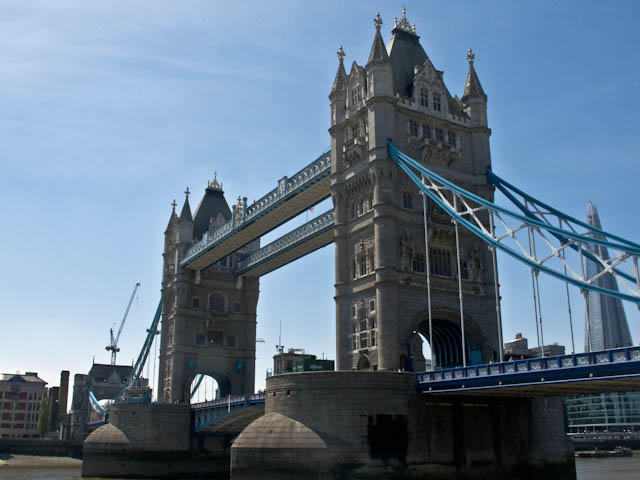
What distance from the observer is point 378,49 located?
174 feet

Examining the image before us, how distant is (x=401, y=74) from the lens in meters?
55.8

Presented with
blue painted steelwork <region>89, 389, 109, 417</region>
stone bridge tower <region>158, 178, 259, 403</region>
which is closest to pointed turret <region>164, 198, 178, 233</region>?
stone bridge tower <region>158, 178, 259, 403</region>

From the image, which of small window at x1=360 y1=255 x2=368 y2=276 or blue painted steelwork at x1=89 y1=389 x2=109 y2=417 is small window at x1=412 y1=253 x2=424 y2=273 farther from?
blue painted steelwork at x1=89 y1=389 x2=109 y2=417

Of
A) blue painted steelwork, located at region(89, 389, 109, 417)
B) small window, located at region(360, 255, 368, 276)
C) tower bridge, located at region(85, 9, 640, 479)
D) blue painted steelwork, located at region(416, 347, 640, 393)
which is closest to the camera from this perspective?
blue painted steelwork, located at region(416, 347, 640, 393)

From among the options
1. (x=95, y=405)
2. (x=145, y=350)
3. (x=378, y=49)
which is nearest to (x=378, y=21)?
(x=378, y=49)

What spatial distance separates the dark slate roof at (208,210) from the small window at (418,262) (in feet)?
140

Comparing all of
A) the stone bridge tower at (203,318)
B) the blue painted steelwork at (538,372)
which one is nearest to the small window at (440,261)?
the blue painted steelwork at (538,372)

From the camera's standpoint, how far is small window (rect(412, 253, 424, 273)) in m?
50.3

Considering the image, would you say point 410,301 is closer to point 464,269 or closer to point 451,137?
point 464,269

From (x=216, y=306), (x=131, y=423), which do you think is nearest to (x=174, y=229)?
(x=216, y=306)

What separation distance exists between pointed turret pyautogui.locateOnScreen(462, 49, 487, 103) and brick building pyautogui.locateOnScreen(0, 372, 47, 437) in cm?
11607

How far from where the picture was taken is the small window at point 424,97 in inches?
2150

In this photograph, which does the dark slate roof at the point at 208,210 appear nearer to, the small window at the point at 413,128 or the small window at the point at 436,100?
the small window at the point at 436,100

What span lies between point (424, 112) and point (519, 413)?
23566 mm
